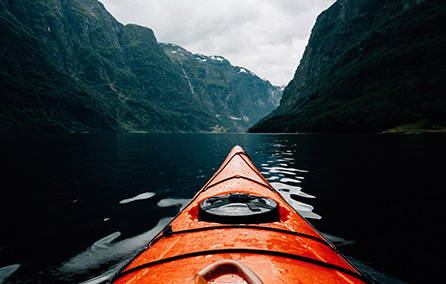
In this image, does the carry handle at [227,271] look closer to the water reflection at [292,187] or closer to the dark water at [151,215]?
the dark water at [151,215]

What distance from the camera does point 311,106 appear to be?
13138cm

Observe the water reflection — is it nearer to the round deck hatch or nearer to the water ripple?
the round deck hatch

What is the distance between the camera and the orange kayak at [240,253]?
5.88 ft

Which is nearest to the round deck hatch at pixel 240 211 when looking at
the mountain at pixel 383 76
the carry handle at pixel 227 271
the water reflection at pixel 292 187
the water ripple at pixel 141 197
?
the carry handle at pixel 227 271

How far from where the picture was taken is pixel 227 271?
1.48m

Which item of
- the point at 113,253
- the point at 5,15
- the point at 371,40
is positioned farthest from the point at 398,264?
the point at 5,15

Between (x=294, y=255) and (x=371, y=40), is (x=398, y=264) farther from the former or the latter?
(x=371, y=40)

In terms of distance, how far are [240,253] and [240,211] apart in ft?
3.69

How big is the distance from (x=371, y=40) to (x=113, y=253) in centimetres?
18122

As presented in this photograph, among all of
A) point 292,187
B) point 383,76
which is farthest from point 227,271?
point 383,76

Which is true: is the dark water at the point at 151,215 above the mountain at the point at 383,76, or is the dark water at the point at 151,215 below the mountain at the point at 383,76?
below

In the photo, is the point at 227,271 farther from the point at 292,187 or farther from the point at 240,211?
the point at 292,187

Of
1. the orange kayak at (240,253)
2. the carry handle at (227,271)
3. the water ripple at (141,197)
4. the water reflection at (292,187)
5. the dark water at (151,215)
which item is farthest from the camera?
the water ripple at (141,197)

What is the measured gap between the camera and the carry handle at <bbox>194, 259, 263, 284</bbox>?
4.42 feet
